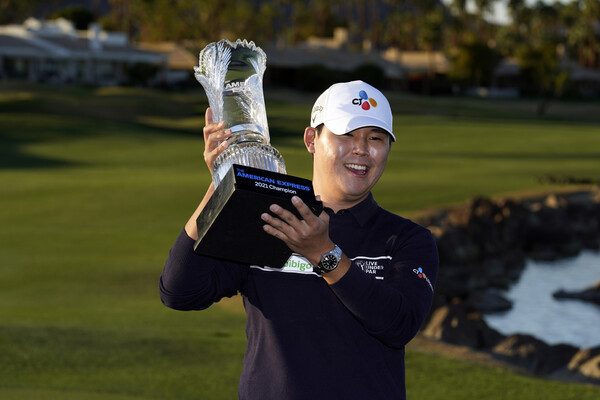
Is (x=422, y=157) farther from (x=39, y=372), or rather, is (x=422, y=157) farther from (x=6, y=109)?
(x=39, y=372)

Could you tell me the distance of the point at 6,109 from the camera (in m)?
52.9

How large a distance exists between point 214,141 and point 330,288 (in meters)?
0.66

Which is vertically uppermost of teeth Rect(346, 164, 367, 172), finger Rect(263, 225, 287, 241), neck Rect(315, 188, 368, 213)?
teeth Rect(346, 164, 367, 172)

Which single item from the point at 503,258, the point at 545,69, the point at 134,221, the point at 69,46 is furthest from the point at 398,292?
the point at 69,46

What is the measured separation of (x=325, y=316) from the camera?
3.39 m

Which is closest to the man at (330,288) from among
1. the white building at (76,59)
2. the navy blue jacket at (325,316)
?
the navy blue jacket at (325,316)

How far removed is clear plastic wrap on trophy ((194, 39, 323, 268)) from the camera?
2.86m

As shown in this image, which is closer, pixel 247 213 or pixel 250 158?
pixel 247 213

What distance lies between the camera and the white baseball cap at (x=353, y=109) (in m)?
3.44

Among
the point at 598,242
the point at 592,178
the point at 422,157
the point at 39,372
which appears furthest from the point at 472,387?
the point at 422,157

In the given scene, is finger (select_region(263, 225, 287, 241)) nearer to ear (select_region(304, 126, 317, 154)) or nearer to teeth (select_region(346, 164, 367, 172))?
teeth (select_region(346, 164, 367, 172))

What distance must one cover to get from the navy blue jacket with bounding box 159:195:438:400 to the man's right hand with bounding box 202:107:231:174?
11.0 inches

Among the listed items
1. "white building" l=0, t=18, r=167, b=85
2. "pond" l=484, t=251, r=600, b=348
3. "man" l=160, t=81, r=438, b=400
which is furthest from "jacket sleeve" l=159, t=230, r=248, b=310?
"white building" l=0, t=18, r=167, b=85

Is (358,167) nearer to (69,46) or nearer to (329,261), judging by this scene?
(329,261)
